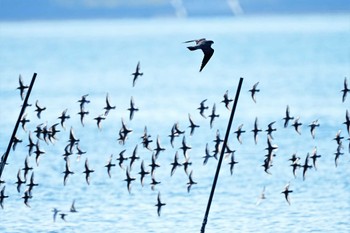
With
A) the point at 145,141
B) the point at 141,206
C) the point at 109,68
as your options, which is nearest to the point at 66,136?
the point at 141,206

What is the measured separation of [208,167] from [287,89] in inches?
2200

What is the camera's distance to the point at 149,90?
12412cm

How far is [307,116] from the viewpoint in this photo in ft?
300

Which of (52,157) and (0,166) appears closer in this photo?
(0,166)

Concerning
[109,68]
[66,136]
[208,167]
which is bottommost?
[208,167]

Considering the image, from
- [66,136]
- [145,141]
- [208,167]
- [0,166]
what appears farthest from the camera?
[66,136]

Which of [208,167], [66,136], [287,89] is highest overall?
[287,89]

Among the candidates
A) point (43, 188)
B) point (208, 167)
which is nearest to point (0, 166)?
point (43, 188)

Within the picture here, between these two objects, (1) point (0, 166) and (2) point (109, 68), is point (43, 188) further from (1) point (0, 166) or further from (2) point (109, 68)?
(2) point (109, 68)

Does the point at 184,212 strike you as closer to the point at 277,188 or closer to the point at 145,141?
the point at 277,188

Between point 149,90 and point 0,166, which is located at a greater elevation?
point 149,90

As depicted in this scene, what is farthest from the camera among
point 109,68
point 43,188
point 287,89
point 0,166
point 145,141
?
point 109,68

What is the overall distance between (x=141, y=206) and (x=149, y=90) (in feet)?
229

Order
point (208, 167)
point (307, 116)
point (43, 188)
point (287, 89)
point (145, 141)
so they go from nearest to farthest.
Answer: point (145, 141) < point (43, 188) < point (208, 167) < point (307, 116) < point (287, 89)
